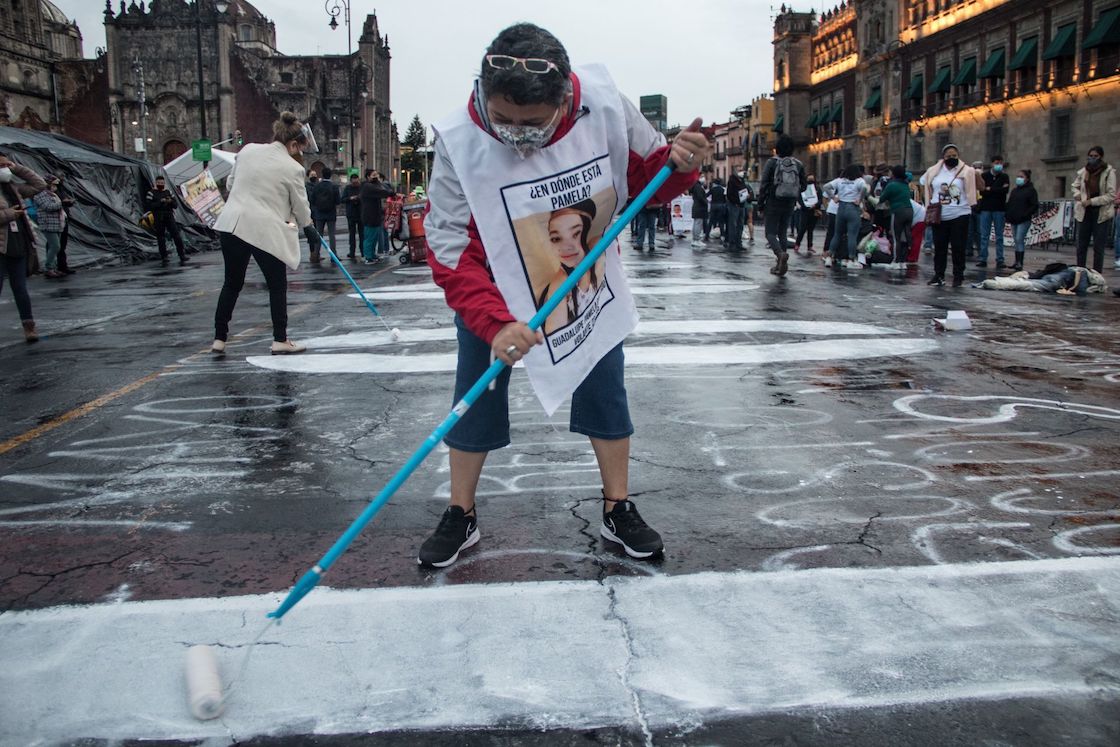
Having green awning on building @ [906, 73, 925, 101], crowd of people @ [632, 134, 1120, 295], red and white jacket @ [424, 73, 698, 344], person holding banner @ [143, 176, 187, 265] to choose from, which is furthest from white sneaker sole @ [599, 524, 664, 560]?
green awning on building @ [906, 73, 925, 101]

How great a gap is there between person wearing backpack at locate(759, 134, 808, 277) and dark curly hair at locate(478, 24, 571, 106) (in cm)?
1170

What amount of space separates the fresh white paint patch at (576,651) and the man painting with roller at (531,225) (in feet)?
1.45

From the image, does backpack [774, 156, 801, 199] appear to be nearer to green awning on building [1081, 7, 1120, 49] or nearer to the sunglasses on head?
the sunglasses on head

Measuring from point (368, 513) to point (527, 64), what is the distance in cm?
133

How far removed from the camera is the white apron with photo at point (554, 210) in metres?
2.90

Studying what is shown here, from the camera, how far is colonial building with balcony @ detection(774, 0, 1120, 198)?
120 ft

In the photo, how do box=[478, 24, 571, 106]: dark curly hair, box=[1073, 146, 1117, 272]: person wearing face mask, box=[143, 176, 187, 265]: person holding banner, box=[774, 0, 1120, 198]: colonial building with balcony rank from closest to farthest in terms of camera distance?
box=[478, 24, 571, 106]: dark curly hair
box=[1073, 146, 1117, 272]: person wearing face mask
box=[143, 176, 187, 265]: person holding banner
box=[774, 0, 1120, 198]: colonial building with balcony

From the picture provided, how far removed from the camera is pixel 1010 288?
1212 cm

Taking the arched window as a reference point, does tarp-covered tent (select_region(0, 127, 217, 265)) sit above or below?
below

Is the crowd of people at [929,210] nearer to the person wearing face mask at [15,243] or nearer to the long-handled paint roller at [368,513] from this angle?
the person wearing face mask at [15,243]

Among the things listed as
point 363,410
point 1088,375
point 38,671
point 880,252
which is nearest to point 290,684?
point 38,671

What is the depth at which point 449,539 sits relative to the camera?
10.1 feet

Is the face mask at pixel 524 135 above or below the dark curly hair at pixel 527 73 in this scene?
below

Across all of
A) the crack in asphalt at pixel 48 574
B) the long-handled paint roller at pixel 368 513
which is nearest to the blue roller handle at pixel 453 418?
the long-handled paint roller at pixel 368 513
